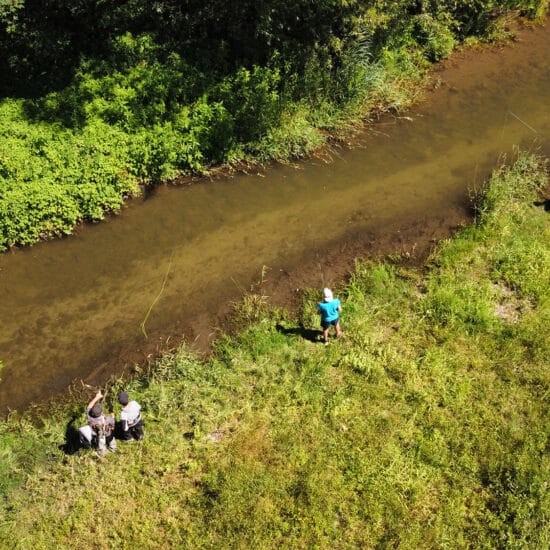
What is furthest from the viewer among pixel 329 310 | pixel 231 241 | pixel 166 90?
pixel 166 90

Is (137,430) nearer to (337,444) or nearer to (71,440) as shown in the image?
(71,440)

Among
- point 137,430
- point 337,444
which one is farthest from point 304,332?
point 137,430

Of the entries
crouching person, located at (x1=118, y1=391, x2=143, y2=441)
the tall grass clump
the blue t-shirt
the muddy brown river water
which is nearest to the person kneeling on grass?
the blue t-shirt

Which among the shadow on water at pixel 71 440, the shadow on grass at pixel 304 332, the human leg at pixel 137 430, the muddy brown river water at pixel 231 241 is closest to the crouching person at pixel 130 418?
the human leg at pixel 137 430

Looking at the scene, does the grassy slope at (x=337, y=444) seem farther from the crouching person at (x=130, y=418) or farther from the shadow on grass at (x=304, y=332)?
the crouching person at (x=130, y=418)

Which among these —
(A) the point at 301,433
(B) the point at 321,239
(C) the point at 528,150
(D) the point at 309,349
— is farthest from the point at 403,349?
(C) the point at 528,150

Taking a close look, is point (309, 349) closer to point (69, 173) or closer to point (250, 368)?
point (250, 368)

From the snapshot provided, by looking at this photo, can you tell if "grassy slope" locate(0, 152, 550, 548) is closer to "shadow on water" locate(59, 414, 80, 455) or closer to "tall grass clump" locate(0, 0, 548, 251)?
"shadow on water" locate(59, 414, 80, 455)
